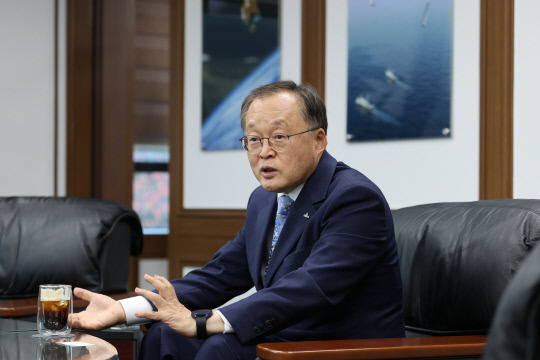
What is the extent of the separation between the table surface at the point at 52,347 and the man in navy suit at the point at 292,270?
0.31 ft

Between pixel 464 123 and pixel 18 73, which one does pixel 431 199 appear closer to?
pixel 464 123

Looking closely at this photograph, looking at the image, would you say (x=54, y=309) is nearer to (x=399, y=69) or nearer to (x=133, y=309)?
(x=133, y=309)

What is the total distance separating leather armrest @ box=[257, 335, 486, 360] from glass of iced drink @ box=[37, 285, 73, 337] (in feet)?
1.88

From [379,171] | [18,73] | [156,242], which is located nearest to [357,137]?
[379,171]

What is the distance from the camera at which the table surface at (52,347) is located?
1867mm

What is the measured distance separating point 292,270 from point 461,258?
0.48 meters

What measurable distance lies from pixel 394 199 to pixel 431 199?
206 mm

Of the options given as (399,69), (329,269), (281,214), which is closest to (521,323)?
(329,269)

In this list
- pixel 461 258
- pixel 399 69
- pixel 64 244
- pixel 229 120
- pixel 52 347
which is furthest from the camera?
pixel 229 120

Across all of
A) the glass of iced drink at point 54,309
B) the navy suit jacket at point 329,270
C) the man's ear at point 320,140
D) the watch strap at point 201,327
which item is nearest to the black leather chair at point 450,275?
the navy suit jacket at point 329,270

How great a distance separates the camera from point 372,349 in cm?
184

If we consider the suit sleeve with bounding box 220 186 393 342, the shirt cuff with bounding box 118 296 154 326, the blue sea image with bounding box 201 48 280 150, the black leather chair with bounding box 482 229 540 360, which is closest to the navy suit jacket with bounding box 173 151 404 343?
the suit sleeve with bounding box 220 186 393 342

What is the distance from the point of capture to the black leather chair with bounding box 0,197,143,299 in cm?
323

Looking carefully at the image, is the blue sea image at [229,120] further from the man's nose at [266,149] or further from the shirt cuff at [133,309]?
the shirt cuff at [133,309]
